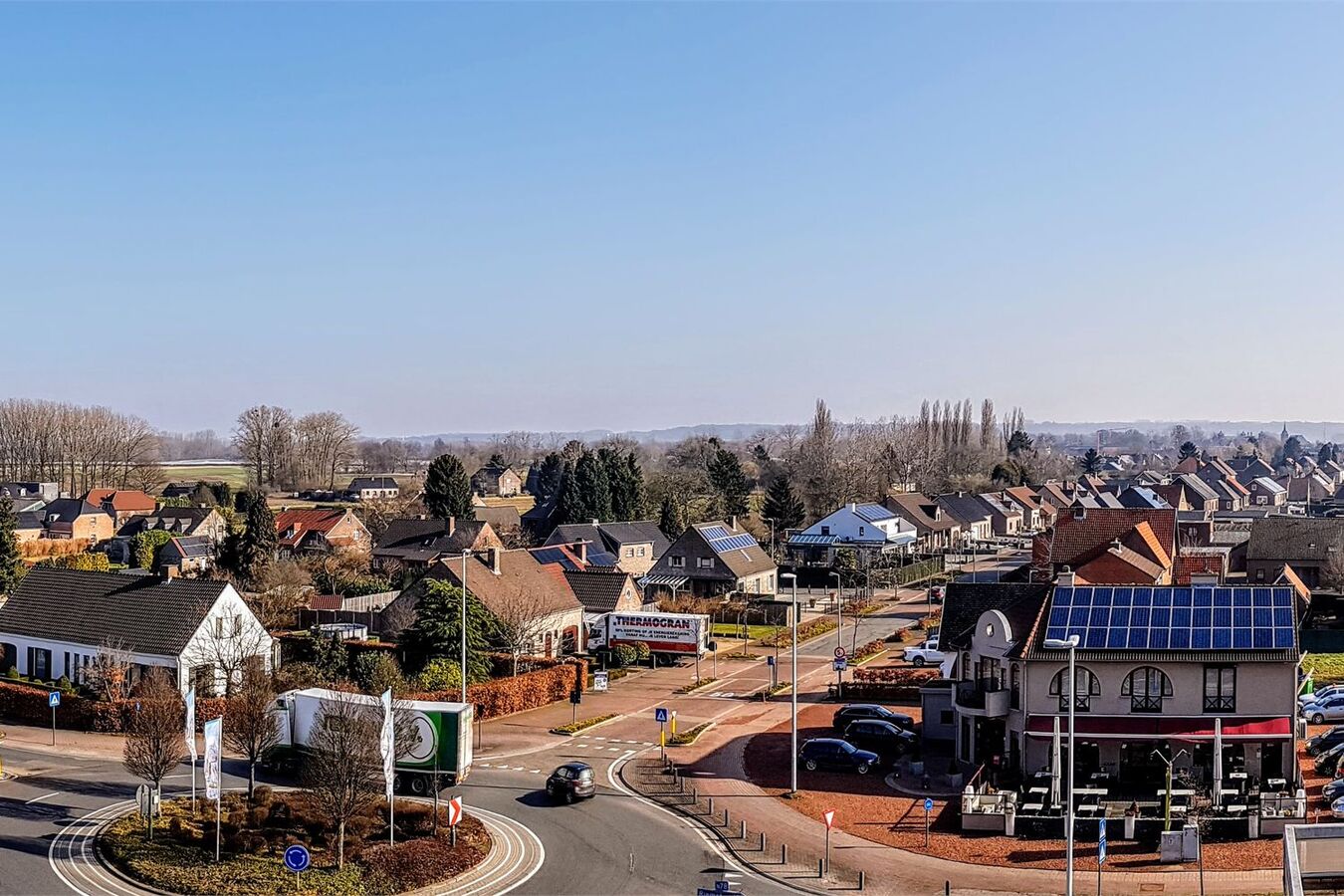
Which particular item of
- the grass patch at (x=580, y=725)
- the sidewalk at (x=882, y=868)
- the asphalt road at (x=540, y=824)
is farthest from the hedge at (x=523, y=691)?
the sidewalk at (x=882, y=868)

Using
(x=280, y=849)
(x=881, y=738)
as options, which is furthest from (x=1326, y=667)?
(x=280, y=849)

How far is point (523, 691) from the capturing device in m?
48.5

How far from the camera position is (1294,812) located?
32094 mm

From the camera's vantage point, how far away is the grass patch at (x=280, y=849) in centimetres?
2798

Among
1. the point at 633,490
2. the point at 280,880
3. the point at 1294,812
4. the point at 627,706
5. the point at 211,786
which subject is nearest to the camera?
Result: the point at 280,880

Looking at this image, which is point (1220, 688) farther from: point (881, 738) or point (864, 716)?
point (864, 716)

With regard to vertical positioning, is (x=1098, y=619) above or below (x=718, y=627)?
above

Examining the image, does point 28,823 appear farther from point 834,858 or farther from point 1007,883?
point 1007,883

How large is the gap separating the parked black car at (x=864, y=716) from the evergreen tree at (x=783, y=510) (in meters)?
67.1

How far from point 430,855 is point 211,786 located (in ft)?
18.7

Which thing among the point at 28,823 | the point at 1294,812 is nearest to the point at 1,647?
the point at 28,823

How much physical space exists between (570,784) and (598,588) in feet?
98.0

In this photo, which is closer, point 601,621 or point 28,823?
point 28,823

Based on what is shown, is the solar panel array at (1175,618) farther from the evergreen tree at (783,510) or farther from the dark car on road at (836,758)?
the evergreen tree at (783,510)
